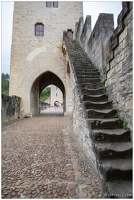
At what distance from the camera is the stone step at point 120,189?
1405 mm

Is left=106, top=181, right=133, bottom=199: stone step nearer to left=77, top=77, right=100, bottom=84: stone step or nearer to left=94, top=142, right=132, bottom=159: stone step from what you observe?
left=94, top=142, right=132, bottom=159: stone step

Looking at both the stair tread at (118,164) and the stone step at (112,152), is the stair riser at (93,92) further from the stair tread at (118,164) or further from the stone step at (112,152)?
the stair tread at (118,164)

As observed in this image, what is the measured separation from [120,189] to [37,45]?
1130 cm

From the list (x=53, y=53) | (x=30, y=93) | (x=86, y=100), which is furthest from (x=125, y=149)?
(x=53, y=53)

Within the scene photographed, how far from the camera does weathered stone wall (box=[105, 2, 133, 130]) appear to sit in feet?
7.28

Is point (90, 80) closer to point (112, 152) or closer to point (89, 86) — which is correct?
point (89, 86)

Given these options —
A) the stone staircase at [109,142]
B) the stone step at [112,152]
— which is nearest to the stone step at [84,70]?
the stone staircase at [109,142]

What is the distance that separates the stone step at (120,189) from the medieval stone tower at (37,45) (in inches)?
310

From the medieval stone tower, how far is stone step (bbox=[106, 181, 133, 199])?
310 inches

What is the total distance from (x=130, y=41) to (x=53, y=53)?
30.3ft

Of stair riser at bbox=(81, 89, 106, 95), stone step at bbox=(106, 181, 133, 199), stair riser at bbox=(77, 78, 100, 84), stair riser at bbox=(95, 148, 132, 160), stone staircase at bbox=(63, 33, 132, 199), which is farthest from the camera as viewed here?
stair riser at bbox=(77, 78, 100, 84)

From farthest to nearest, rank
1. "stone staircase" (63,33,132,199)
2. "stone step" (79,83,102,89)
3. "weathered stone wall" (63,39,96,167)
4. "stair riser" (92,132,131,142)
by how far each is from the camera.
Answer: "stone step" (79,83,102,89) < "weathered stone wall" (63,39,96,167) < "stair riser" (92,132,131,142) < "stone staircase" (63,33,132,199)

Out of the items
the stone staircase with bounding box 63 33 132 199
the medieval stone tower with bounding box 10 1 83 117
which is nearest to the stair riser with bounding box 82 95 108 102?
the stone staircase with bounding box 63 33 132 199

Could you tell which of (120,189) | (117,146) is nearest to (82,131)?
(117,146)
